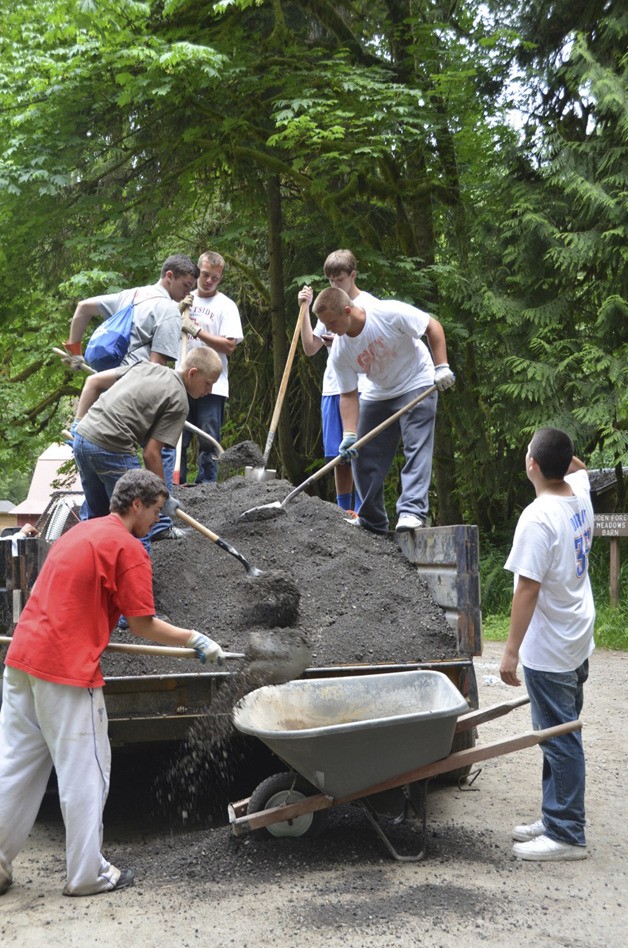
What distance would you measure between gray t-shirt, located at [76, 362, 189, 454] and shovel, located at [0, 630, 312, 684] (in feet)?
3.68

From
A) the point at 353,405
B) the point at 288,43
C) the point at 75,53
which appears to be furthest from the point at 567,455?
the point at 288,43

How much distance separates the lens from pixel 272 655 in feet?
12.3

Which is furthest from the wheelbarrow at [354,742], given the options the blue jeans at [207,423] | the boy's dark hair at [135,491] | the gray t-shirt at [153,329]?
the blue jeans at [207,423]

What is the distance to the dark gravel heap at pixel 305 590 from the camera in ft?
13.7

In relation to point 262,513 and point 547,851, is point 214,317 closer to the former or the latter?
point 262,513

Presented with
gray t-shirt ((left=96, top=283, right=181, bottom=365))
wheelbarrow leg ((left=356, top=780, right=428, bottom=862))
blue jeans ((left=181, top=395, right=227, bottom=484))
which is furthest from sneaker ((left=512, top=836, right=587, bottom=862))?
blue jeans ((left=181, top=395, right=227, bottom=484))

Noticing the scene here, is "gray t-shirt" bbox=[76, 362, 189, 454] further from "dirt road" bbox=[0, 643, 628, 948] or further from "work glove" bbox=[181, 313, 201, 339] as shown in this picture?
"work glove" bbox=[181, 313, 201, 339]

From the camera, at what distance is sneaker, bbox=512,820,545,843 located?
3680 millimetres

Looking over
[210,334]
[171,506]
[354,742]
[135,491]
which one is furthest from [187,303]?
[354,742]

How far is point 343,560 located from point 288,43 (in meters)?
7.03

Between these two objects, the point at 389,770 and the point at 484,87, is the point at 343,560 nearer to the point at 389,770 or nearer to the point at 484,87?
the point at 389,770

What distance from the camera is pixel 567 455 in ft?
12.0

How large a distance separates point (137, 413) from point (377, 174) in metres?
7.18

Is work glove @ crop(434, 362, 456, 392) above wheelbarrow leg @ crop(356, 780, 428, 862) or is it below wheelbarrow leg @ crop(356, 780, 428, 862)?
above
